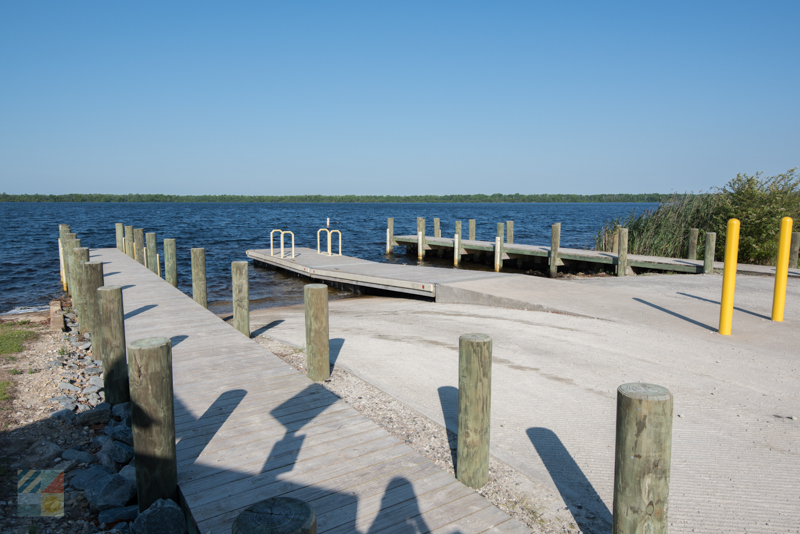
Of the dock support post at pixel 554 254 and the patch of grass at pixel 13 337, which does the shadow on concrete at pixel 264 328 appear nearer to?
the patch of grass at pixel 13 337

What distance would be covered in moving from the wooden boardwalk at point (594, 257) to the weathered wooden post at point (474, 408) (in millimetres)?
11126

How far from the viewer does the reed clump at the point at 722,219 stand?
15.3 meters

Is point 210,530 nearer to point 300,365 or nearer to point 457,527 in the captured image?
point 457,527

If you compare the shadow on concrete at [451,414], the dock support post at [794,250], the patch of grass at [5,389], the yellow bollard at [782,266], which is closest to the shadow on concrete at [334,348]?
the shadow on concrete at [451,414]

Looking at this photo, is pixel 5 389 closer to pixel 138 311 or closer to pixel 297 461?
pixel 138 311

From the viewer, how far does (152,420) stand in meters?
3.27

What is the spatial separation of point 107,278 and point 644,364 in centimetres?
1162

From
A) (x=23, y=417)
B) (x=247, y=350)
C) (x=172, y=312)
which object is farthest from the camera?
(x=172, y=312)

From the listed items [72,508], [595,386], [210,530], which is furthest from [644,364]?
[72,508]

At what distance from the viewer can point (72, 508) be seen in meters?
3.78

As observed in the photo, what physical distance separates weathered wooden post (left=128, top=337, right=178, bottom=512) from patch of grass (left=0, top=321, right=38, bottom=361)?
632 centimetres

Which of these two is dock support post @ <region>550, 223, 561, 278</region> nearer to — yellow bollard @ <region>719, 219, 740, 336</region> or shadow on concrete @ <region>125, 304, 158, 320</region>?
yellow bollard @ <region>719, 219, 740, 336</region>

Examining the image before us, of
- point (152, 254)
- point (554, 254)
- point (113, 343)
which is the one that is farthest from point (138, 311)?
point (554, 254)

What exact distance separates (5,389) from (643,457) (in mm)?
7017
